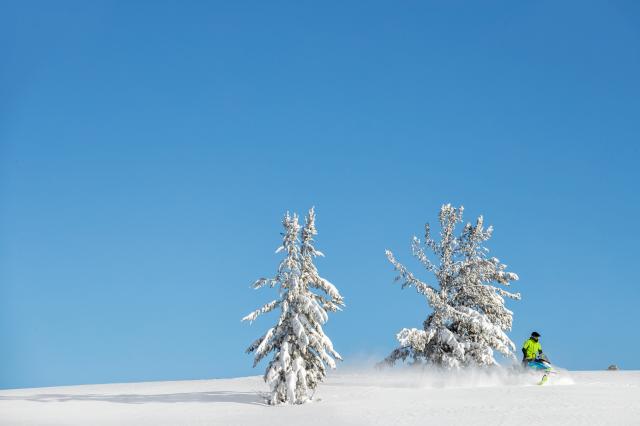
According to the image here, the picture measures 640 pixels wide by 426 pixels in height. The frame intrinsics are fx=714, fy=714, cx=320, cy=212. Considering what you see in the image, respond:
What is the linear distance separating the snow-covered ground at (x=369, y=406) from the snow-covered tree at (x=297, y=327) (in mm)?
1126

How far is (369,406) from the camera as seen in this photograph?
28.5m

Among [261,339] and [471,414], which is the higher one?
[261,339]

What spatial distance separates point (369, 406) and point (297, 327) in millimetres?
4687

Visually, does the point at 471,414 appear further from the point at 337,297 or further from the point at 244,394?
the point at 244,394

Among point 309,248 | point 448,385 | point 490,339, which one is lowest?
point 448,385

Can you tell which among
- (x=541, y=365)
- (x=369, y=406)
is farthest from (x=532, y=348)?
(x=369, y=406)

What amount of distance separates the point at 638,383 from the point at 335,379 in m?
17.0

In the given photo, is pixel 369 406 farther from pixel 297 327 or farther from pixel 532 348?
pixel 532 348

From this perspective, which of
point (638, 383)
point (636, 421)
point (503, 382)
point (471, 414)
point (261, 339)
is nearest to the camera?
point (636, 421)

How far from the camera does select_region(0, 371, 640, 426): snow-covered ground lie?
82.1 feet

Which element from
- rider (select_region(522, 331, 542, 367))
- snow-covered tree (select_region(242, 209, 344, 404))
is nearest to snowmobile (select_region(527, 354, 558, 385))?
rider (select_region(522, 331, 542, 367))

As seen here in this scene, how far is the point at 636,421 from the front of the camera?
23219 mm

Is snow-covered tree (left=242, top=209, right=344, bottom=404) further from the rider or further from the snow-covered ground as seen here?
the rider

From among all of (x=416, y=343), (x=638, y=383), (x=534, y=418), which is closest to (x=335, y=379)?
(x=416, y=343)
